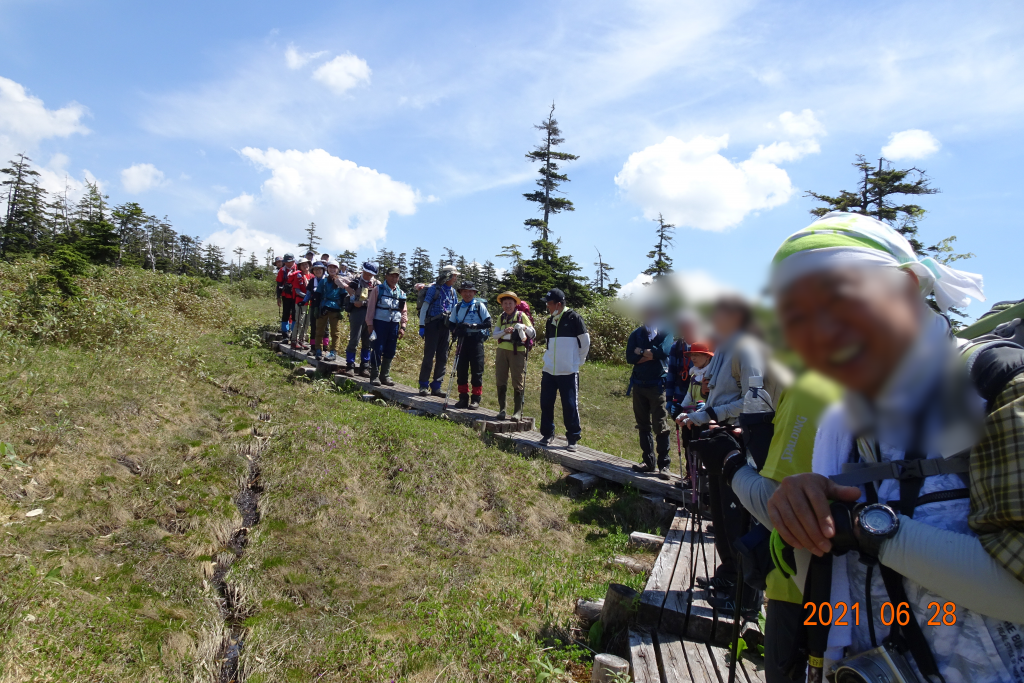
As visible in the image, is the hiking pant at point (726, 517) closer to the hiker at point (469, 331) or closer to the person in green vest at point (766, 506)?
the person in green vest at point (766, 506)

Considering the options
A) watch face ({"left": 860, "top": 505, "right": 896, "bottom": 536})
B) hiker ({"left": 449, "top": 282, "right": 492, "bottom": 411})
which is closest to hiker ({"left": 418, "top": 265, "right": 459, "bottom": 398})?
hiker ({"left": 449, "top": 282, "right": 492, "bottom": 411})

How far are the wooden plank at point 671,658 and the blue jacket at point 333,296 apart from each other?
1001 centimetres

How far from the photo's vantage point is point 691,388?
6363mm

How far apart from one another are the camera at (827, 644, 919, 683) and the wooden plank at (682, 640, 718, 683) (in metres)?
2.22

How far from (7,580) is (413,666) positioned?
284 centimetres

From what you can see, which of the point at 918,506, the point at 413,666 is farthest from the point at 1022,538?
the point at 413,666

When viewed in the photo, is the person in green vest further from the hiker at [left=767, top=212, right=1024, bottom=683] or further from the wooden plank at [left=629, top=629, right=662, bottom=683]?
the wooden plank at [left=629, top=629, right=662, bottom=683]

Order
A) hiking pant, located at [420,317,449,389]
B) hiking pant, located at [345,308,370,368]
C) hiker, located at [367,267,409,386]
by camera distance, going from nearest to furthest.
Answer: hiking pant, located at [420,317,449,389]
hiker, located at [367,267,409,386]
hiking pant, located at [345,308,370,368]

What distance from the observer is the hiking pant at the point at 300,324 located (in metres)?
14.5

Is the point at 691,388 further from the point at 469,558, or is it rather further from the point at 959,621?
the point at 959,621

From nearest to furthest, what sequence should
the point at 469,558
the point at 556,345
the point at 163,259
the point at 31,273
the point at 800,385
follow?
the point at 800,385
the point at 469,558
the point at 556,345
the point at 31,273
the point at 163,259

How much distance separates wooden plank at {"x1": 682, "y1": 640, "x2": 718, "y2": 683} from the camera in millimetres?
3375

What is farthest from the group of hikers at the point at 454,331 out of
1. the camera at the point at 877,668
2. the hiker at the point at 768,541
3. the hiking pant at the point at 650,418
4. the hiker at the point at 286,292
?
the camera at the point at 877,668

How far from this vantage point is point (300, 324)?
14.7m
